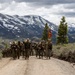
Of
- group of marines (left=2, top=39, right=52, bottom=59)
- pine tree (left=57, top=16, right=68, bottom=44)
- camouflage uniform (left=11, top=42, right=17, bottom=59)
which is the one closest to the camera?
group of marines (left=2, top=39, right=52, bottom=59)

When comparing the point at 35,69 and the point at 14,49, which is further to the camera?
the point at 14,49

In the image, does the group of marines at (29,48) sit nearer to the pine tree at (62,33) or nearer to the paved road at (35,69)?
the paved road at (35,69)

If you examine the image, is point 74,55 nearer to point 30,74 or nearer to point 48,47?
point 48,47

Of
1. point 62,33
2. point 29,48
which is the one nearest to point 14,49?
point 29,48

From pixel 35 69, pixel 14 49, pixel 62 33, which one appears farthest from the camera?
pixel 62 33

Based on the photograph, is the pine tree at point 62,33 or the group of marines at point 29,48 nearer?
the group of marines at point 29,48

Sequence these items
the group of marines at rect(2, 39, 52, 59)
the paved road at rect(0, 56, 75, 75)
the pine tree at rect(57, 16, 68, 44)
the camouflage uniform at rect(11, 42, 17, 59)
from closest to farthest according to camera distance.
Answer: the paved road at rect(0, 56, 75, 75) → the group of marines at rect(2, 39, 52, 59) → the camouflage uniform at rect(11, 42, 17, 59) → the pine tree at rect(57, 16, 68, 44)

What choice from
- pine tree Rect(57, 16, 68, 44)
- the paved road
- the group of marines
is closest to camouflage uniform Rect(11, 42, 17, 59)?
the group of marines

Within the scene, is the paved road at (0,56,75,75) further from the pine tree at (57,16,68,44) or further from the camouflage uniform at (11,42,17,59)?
the pine tree at (57,16,68,44)

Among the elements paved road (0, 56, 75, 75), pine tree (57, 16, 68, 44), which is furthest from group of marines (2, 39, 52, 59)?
pine tree (57, 16, 68, 44)

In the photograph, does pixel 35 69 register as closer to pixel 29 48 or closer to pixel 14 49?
pixel 29 48

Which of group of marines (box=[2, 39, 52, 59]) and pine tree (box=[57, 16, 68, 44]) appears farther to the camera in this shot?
→ pine tree (box=[57, 16, 68, 44])

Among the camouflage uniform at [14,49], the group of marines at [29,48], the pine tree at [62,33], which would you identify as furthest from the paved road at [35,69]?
the pine tree at [62,33]

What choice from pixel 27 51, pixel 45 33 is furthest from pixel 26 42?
pixel 45 33
